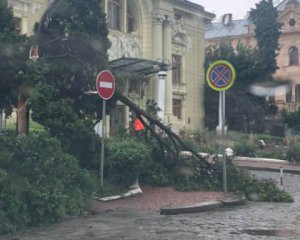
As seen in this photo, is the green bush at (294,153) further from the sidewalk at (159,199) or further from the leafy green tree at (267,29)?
the leafy green tree at (267,29)

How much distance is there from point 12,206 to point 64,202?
1.20 m

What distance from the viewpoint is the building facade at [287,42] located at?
51.6 m

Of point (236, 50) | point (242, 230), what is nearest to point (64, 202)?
point (242, 230)

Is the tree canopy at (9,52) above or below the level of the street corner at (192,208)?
above

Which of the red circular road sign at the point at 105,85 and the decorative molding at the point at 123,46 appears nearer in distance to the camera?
the red circular road sign at the point at 105,85

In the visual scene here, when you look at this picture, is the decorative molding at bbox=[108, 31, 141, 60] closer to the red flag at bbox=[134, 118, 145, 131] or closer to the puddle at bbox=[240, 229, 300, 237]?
the red flag at bbox=[134, 118, 145, 131]

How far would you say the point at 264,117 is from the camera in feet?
135

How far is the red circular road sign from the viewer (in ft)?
36.4

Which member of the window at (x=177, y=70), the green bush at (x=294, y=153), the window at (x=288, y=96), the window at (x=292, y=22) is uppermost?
the window at (x=292, y=22)

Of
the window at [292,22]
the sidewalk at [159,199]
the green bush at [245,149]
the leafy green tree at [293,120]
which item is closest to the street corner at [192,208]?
the sidewalk at [159,199]

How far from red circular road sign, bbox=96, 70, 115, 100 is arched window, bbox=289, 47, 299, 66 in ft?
155

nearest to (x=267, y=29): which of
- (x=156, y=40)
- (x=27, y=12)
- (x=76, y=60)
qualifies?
(x=156, y=40)

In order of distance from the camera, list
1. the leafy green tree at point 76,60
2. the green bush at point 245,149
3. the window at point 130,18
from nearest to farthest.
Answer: the leafy green tree at point 76,60 < the green bush at point 245,149 < the window at point 130,18

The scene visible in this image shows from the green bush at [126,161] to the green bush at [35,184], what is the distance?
1844 mm
